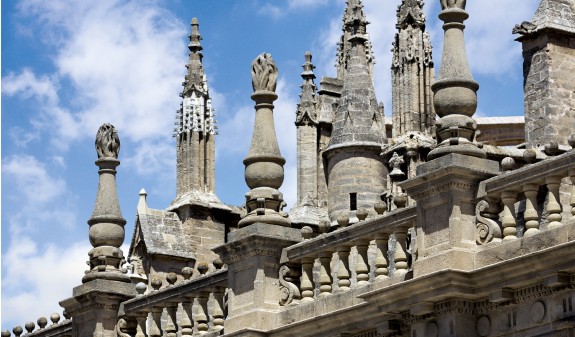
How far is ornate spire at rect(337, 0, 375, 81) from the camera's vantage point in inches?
1425

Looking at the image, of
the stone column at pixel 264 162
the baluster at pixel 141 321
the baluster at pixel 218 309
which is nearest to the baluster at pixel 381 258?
the stone column at pixel 264 162

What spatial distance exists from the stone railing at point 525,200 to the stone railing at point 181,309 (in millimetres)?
4414

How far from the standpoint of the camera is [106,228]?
22.5 m

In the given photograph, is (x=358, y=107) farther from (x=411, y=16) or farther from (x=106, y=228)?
(x=106, y=228)

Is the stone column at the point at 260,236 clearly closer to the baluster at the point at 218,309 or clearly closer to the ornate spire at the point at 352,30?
the baluster at the point at 218,309

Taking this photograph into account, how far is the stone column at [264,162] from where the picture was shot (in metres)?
19.5

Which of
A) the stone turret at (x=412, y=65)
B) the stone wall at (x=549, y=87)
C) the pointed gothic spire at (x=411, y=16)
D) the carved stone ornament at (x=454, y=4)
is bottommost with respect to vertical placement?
the carved stone ornament at (x=454, y=4)

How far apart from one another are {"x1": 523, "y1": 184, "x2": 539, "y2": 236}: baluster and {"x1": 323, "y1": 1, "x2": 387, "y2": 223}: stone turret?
56.6 ft

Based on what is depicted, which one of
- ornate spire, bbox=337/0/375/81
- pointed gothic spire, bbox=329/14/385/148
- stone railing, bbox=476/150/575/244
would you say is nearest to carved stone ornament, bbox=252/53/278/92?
stone railing, bbox=476/150/575/244

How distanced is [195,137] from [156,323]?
23910 millimetres

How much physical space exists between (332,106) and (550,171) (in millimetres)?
27843

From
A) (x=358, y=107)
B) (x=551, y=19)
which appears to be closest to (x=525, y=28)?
(x=551, y=19)

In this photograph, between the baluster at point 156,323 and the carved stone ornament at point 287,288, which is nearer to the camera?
the carved stone ornament at point 287,288

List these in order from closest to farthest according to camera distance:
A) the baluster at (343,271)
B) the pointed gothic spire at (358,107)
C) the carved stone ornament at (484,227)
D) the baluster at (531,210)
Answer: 1. the baluster at (531,210)
2. the carved stone ornament at (484,227)
3. the baluster at (343,271)
4. the pointed gothic spire at (358,107)
